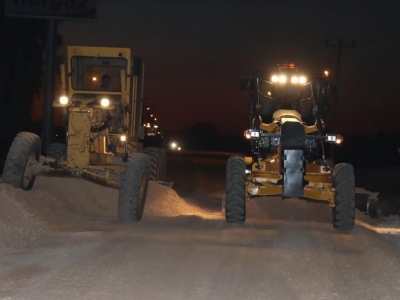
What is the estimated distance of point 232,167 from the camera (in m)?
13.5

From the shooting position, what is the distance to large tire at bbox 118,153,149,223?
13797mm

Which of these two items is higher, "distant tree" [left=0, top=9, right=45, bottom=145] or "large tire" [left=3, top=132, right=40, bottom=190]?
"distant tree" [left=0, top=9, right=45, bottom=145]

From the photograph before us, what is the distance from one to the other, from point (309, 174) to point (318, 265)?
437cm

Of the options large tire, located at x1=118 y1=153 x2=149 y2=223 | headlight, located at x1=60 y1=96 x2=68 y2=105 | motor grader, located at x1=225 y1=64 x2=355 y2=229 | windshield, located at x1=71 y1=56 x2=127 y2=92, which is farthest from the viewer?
windshield, located at x1=71 y1=56 x2=127 y2=92

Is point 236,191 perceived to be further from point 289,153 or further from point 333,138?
point 333,138

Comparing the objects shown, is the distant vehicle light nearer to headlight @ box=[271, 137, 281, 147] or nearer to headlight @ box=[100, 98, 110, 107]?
headlight @ box=[271, 137, 281, 147]

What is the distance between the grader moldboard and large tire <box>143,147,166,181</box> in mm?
2364

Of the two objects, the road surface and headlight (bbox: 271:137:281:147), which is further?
headlight (bbox: 271:137:281:147)

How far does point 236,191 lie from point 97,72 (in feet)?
16.3

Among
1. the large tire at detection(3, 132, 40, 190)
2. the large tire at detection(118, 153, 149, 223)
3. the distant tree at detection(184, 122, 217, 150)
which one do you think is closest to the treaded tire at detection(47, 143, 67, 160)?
the large tire at detection(3, 132, 40, 190)

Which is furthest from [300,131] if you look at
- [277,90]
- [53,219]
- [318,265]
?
[53,219]

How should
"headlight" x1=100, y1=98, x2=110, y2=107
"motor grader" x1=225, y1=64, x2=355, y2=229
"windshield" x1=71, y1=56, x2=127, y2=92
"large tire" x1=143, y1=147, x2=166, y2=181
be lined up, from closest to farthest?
"motor grader" x1=225, y1=64, x2=355, y2=229 → "headlight" x1=100, y1=98, x2=110, y2=107 → "windshield" x1=71, y1=56, x2=127, y2=92 → "large tire" x1=143, y1=147, x2=166, y2=181

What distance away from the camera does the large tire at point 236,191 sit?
13.4 metres

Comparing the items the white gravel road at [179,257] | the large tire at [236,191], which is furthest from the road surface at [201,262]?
the large tire at [236,191]
